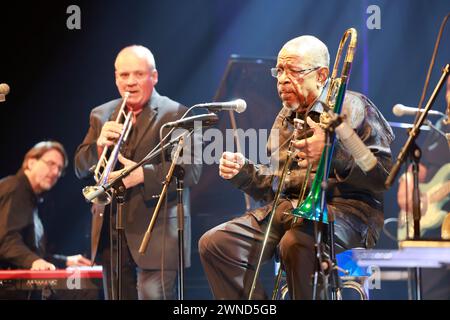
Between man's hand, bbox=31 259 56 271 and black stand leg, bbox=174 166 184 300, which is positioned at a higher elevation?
black stand leg, bbox=174 166 184 300

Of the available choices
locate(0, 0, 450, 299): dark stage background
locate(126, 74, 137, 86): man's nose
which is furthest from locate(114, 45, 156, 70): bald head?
locate(0, 0, 450, 299): dark stage background

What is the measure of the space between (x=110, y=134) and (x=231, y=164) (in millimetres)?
1448

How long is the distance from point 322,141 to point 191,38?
375 cm

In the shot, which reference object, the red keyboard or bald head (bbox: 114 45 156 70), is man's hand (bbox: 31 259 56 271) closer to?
the red keyboard

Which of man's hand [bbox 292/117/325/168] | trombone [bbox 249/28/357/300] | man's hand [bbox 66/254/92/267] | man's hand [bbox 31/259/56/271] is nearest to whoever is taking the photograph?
trombone [bbox 249/28/357/300]

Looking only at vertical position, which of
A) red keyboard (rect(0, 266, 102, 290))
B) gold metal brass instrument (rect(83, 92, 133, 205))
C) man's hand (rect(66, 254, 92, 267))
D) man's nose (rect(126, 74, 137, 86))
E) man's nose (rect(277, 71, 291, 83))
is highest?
man's nose (rect(277, 71, 291, 83))

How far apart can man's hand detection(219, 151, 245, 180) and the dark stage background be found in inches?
113

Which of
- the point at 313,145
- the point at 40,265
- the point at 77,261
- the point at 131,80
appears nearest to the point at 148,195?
the point at 131,80

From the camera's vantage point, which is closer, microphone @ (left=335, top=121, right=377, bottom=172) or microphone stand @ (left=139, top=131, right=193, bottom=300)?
microphone @ (left=335, top=121, right=377, bottom=172)

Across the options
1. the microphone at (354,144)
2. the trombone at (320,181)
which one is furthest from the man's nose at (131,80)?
the microphone at (354,144)

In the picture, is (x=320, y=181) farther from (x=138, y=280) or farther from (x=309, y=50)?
(x=138, y=280)

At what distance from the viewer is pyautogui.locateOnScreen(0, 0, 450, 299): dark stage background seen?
23.0 feet
